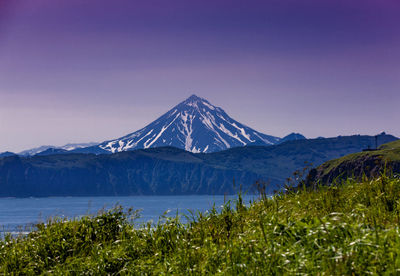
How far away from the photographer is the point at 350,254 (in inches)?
246

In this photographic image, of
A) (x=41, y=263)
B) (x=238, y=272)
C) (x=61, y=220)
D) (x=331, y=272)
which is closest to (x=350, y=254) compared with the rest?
(x=331, y=272)

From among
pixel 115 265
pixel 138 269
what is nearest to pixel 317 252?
pixel 138 269

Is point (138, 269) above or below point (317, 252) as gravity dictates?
below

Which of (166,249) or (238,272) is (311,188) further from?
(238,272)

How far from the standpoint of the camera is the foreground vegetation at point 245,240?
260 inches

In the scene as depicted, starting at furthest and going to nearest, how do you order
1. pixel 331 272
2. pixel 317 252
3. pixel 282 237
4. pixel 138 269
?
pixel 138 269, pixel 282 237, pixel 317 252, pixel 331 272

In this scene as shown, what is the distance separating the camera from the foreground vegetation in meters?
6.61

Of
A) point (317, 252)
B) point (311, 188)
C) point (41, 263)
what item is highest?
point (311, 188)

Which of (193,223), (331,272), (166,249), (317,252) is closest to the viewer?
(331,272)

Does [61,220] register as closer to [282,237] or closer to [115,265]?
[115,265]

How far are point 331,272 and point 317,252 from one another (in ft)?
3.15

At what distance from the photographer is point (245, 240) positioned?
8344 mm

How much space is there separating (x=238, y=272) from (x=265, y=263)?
499 millimetres

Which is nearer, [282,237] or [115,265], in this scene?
[282,237]
